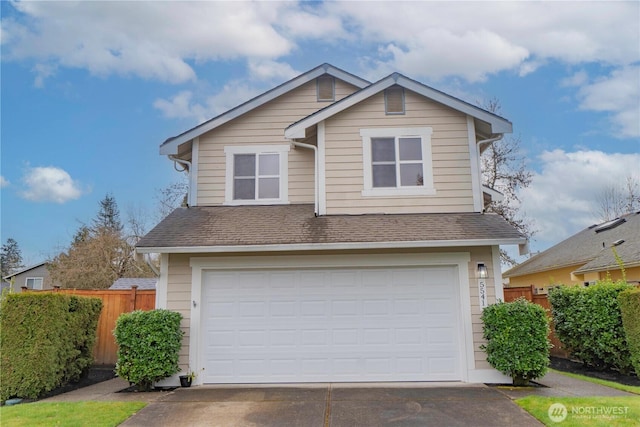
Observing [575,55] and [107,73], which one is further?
[107,73]

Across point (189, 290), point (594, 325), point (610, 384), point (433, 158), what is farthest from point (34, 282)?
point (610, 384)

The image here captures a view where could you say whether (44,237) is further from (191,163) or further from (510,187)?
(510,187)

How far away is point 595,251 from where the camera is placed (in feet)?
50.7

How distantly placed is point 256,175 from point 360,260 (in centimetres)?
339

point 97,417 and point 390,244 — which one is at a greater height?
point 390,244

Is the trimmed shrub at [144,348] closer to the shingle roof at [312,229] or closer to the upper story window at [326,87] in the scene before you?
the shingle roof at [312,229]

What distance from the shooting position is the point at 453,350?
25.3 feet

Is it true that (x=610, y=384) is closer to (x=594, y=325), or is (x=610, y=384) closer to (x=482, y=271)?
(x=594, y=325)

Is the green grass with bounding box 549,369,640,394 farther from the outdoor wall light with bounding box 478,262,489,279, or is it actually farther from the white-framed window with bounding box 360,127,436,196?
the white-framed window with bounding box 360,127,436,196

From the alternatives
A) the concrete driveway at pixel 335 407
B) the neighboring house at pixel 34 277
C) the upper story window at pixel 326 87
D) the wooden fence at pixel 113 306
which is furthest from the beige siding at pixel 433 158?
the neighboring house at pixel 34 277

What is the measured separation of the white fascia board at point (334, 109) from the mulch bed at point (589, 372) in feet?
24.1

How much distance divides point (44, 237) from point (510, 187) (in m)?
33.7

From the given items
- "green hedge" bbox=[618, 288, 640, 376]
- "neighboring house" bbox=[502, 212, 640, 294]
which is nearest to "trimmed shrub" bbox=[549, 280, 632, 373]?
"green hedge" bbox=[618, 288, 640, 376]

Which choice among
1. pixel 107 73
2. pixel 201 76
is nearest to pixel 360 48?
pixel 201 76
